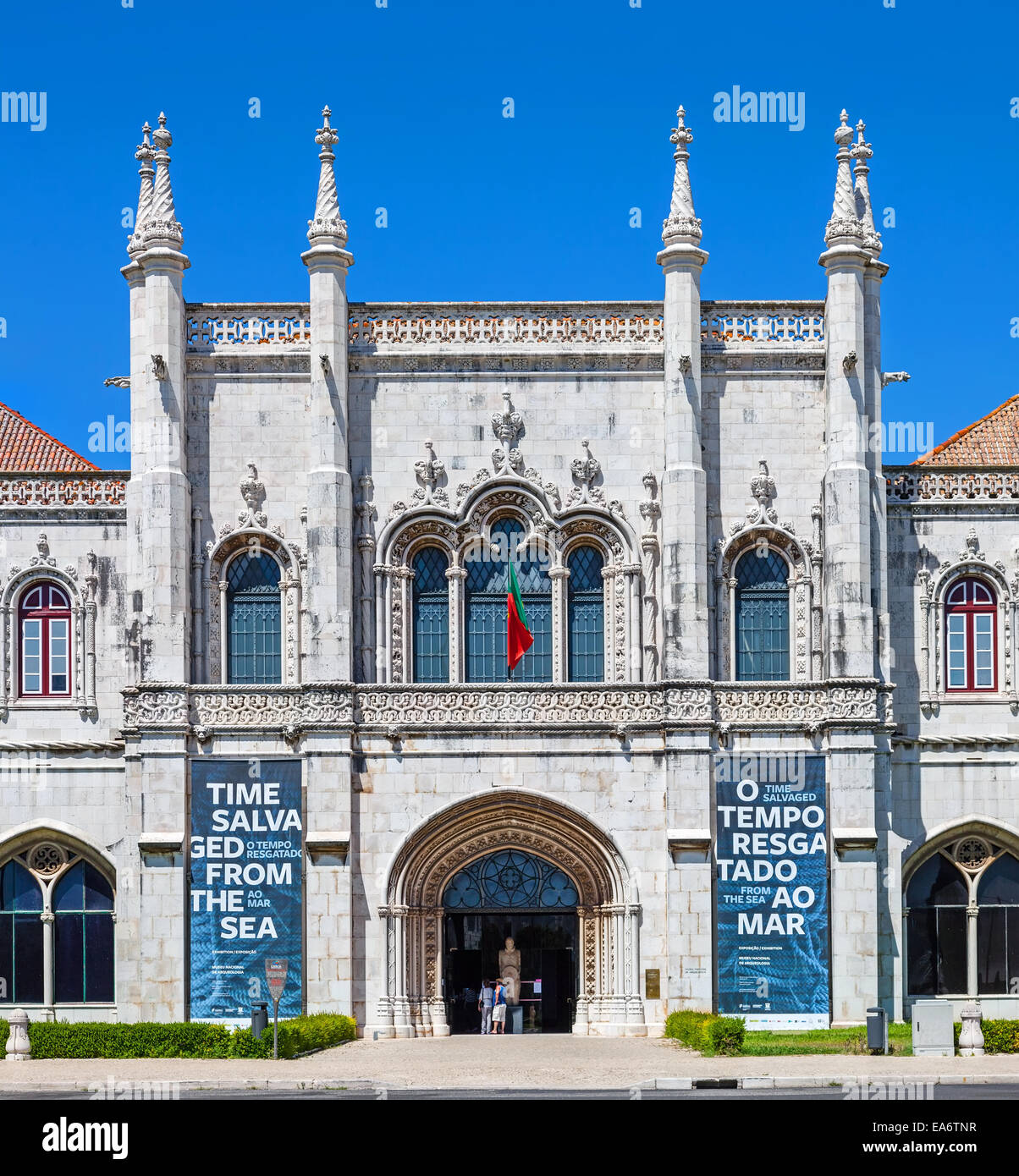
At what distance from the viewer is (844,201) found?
4488 centimetres

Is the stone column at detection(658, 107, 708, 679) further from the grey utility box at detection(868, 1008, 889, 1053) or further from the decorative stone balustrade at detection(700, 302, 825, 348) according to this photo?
the grey utility box at detection(868, 1008, 889, 1053)

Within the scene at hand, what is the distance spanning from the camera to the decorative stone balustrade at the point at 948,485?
45781 millimetres

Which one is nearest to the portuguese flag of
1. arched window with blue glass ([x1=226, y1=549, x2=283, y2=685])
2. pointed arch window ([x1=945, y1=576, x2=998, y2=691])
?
arched window with blue glass ([x1=226, y1=549, x2=283, y2=685])

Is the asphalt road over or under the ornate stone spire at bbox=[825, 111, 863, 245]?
under

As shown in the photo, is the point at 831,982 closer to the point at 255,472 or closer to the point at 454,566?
the point at 454,566

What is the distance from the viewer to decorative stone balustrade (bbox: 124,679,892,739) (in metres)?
43.5

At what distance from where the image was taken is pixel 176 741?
43312mm

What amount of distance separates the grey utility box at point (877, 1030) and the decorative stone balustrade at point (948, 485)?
12548 millimetres

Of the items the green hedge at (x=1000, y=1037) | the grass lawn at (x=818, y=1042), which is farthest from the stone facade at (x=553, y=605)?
the green hedge at (x=1000, y=1037)

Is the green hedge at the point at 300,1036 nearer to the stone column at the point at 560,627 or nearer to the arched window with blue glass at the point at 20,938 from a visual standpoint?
the arched window with blue glass at the point at 20,938

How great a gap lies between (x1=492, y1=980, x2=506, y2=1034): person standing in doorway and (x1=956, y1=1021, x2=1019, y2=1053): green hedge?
10.0 metres

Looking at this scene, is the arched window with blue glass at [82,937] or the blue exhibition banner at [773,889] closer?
the blue exhibition banner at [773,889]

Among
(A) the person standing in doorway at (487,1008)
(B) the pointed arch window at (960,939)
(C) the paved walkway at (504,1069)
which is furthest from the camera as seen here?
(B) the pointed arch window at (960,939)
